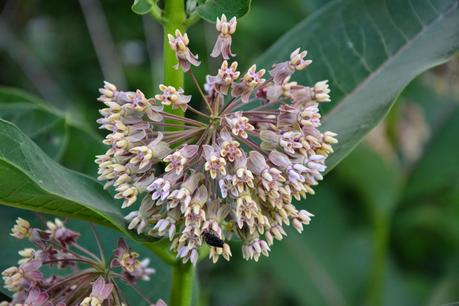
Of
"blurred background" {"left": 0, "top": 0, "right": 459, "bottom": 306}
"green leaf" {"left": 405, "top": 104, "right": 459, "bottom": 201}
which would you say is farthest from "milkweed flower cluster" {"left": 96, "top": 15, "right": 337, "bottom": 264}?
"green leaf" {"left": 405, "top": 104, "right": 459, "bottom": 201}

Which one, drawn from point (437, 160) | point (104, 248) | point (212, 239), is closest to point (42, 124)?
point (104, 248)

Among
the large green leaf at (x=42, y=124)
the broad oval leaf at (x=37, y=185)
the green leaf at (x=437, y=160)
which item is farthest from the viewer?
the green leaf at (x=437, y=160)

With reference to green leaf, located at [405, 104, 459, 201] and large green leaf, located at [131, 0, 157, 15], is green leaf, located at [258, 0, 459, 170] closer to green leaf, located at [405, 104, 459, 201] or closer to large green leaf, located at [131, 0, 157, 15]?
large green leaf, located at [131, 0, 157, 15]

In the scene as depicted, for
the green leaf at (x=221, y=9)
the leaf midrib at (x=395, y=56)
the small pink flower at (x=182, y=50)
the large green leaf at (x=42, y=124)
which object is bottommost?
the leaf midrib at (x=395, y=56)

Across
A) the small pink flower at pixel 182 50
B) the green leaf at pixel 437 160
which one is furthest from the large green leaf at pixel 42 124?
the green leaf at pixel 437 160

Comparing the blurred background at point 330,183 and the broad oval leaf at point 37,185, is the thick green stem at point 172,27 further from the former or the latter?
the blurred background at point 330,183
